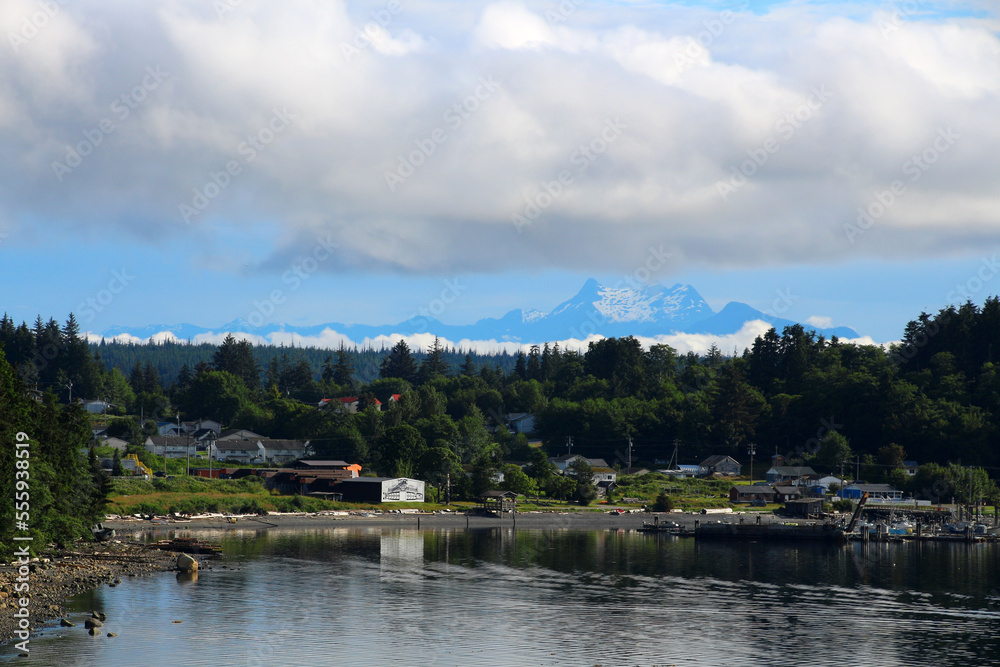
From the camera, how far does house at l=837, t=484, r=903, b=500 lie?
5709 inches

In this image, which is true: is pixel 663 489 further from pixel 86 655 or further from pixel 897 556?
pixel 86 655

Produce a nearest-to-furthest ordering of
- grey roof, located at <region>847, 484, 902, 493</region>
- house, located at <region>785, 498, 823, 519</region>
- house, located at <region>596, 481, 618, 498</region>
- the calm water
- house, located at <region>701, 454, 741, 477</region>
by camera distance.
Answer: the calm water, house, located at <region>785, 498, 823, 519</region>, grey roof, located at <region>847, 484, 902, 493</region>, house, located at <region>596, 481, 618, 498</region>, house, located at <region>701, 454, 741, 477</region>

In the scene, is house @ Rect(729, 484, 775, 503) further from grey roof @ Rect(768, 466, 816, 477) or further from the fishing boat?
the fishing boat

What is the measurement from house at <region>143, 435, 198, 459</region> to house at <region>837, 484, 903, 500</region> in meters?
110

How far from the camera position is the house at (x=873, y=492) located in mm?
145000

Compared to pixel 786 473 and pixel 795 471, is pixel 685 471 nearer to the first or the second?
pixel 786 473

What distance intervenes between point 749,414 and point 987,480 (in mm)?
46385

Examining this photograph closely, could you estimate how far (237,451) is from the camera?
17175 cm

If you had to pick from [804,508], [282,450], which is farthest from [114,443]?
[804,508]

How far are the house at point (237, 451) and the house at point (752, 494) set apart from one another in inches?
3203

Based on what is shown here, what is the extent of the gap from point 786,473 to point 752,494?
47.3ft

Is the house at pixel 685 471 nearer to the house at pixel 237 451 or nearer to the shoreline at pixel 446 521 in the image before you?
the shoreline at pixel 446 521

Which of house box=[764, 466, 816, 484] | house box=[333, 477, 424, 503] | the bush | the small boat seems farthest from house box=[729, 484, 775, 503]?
the small boat

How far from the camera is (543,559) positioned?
87.0 metres
